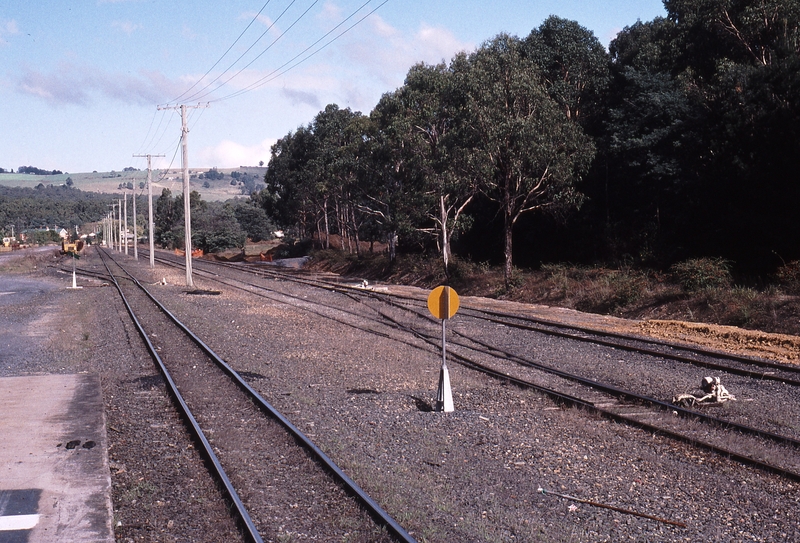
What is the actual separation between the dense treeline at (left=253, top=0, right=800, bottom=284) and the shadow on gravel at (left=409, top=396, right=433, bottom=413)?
66.8ft

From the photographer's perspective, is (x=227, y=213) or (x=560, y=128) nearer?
(x=560, y=128)

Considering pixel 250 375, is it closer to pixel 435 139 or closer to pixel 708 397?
pixel 708 397

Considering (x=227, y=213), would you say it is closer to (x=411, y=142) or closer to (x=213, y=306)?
(x=411, y=142)

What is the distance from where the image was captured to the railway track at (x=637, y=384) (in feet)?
29.5

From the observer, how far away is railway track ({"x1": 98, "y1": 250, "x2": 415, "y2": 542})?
653 centimetres

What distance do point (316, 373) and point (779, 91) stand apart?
2202 centimetres

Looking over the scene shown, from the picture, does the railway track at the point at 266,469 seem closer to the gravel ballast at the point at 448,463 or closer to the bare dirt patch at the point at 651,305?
the gravel ballast at the point at 448,463

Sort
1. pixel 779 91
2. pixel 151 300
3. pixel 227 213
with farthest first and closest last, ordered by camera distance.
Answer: pixel 227 213, pixel 151 300, pixel 779 91

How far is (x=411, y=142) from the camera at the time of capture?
1531 inches

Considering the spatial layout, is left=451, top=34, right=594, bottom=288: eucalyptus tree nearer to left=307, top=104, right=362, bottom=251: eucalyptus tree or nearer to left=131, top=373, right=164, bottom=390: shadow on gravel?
left=131, top=373, right=164, bottom=390: shadow on gravel

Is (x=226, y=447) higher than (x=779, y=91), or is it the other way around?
(x=779, y=91)

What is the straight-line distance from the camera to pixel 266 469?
8.25m

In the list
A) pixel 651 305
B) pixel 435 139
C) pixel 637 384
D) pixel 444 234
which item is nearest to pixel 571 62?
pixel 435 139

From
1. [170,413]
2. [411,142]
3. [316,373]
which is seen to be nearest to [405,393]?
[316,373]
